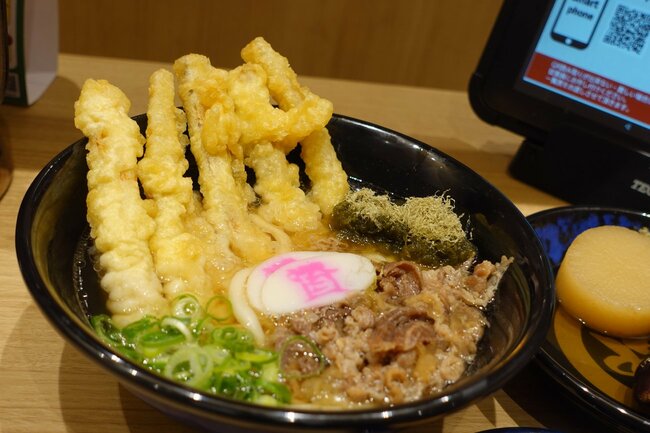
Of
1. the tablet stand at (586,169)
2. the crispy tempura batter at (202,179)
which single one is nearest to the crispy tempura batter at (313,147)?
the crispy tempura batter at (202,179)

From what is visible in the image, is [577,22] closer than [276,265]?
No

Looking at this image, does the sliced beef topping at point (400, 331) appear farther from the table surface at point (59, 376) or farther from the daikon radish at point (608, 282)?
the daikon radish at point (608, 282)

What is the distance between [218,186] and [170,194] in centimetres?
11

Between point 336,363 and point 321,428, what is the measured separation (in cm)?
24

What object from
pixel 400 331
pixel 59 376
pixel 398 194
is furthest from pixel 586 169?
pixel 59 376

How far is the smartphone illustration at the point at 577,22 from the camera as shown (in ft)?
5.55

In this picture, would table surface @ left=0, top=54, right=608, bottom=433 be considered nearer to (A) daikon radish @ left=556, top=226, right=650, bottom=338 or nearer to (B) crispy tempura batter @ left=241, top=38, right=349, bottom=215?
(A) daikon radish @ left=556, top=226, right=650, bottom=338

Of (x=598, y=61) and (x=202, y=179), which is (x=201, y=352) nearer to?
(x=202, y=179)

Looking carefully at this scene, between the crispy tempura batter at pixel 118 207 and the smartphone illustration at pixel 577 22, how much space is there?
1185mm

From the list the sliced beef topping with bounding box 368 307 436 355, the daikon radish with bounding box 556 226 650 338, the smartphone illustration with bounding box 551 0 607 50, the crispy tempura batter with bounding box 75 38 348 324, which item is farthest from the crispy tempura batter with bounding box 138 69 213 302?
the smartphone illustration with bounding box 551 0 607 50

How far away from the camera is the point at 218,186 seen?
1.29 meters

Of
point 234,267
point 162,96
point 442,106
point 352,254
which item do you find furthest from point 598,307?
point 442,106

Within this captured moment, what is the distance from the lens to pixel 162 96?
1312mm

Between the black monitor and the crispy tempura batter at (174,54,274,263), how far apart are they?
88cm
